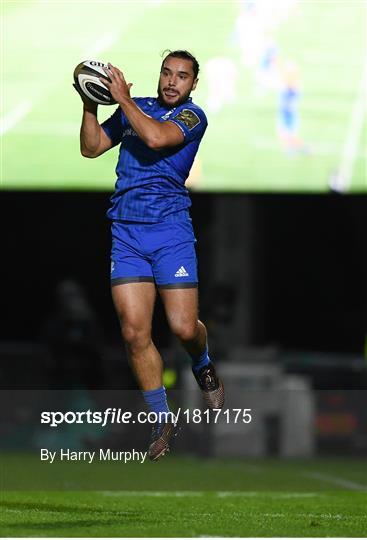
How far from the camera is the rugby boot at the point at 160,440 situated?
31.9ft

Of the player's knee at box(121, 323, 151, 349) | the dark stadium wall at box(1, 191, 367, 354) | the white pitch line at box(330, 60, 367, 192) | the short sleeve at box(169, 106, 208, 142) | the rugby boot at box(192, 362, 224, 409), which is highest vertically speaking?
the short sleeve at box(169, 106, 208, 142)

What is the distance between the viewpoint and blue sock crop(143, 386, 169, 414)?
9.91 meters

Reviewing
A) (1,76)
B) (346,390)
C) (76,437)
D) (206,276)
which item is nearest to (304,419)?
(346,390)

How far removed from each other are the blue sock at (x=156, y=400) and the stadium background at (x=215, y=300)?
2.20ft

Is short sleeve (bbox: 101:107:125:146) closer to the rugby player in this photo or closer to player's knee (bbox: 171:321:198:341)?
the rugby player

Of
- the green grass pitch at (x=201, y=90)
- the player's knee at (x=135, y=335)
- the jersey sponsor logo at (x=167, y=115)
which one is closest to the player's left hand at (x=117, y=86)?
the jersey sponsor logo at (x=167, y=115)

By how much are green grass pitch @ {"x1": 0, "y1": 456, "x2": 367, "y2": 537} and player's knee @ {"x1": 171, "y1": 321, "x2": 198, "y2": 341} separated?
3.60ft

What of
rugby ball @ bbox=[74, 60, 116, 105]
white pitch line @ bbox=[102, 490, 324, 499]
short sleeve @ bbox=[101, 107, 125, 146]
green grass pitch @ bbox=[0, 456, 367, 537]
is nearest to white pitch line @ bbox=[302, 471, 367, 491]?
green grass pitch @ bbox=[0, 456, 367, 537]

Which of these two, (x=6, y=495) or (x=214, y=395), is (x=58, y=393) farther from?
(x=214, y=395)

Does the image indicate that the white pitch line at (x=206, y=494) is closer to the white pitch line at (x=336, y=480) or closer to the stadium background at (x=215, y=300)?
the stadium background at (x=215, y=300)

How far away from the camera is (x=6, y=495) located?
12258 mm

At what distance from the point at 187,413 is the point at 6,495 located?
5.04 m

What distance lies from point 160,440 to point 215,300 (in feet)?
26.2

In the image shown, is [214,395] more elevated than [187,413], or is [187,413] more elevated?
[214,395]
